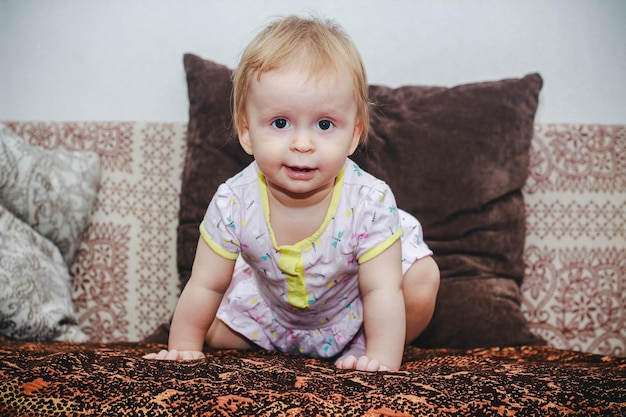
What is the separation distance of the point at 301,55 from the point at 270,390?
1.76 ft

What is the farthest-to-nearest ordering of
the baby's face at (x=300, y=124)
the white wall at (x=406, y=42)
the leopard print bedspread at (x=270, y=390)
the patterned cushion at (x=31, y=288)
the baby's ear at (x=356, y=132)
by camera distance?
1. the white wall at (x=406, y=42)
2. the patterned cushion at (x=31, y=288)
3. the baby's ear at (x=356, y=132)
4. the baby's face at (x=300, y=124)
5. the leopard print bedspread at (x=270, y=390)

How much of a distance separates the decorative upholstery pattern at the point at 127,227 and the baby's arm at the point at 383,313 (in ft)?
2.40

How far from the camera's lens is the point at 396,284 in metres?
1.08

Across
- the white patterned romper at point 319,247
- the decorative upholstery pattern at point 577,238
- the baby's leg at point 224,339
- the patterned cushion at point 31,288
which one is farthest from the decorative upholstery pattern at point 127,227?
the decorative upholstery pattern at point 577,238

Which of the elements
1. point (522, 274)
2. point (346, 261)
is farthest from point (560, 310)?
point (346, 261)

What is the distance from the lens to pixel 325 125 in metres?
0.99

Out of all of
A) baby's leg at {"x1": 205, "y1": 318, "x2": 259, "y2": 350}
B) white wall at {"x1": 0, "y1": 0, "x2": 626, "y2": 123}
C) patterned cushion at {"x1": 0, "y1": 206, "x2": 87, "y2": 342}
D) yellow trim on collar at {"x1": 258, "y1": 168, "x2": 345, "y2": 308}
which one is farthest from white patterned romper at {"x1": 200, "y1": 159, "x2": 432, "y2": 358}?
white wall at {"x1": 0, "y1": 0, "x2": 626, "y2": 123}

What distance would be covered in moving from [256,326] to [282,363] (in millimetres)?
282

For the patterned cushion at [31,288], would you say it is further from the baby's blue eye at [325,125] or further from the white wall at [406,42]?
the baby's blue eye at [325,125]

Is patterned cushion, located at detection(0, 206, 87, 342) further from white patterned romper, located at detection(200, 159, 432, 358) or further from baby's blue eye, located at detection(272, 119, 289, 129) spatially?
baby's blue eye, located at detection(272, 119, 289, 129)

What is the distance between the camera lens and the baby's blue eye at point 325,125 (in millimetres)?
991

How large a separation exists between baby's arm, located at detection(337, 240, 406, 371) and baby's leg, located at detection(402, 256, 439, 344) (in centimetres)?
11

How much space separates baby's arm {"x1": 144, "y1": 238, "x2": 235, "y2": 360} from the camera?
3.58 feet

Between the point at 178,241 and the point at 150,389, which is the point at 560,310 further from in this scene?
the point at 150,389
